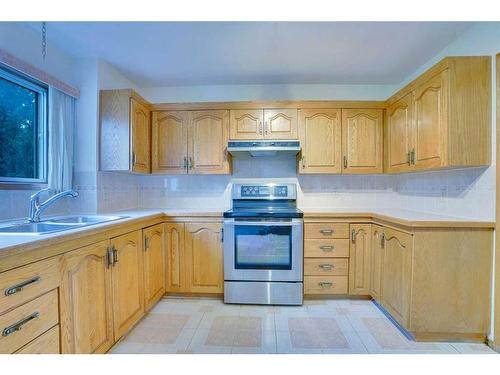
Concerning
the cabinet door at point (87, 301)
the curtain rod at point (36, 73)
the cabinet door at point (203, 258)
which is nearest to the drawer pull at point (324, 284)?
the cabinet door at point (203, 258)

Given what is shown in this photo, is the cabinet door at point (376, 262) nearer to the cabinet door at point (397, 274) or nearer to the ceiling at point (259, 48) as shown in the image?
the cabinet door at point (397, 274)

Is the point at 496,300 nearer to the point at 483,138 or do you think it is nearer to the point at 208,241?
the point at 483,138

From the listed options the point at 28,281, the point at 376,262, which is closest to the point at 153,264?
the point at 28,281

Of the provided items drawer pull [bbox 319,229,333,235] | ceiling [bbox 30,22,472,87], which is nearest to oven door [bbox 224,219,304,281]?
drawer pull [bbox 319,229,333,235]

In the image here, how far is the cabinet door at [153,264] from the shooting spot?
2002 mm

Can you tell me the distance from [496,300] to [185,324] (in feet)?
7.05

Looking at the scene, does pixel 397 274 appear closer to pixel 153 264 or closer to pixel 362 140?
pixel 362 140

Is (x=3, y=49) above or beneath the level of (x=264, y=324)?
above

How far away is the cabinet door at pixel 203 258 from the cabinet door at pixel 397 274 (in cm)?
141

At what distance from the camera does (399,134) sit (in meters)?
2.25

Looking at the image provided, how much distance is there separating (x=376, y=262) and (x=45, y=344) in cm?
228

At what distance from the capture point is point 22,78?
5.66 ft
